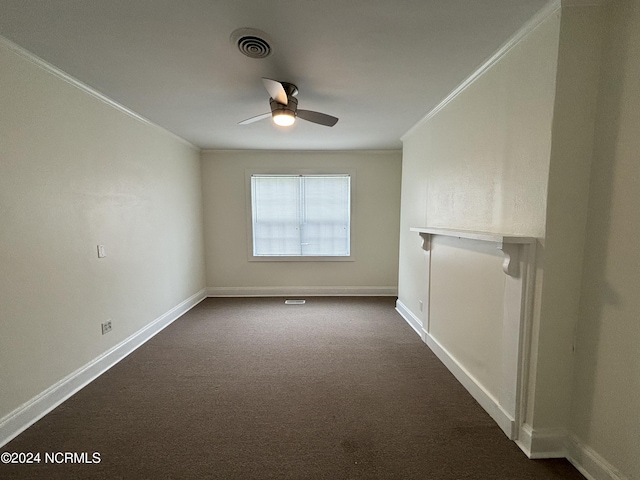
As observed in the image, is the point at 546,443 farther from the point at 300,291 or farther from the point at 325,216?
the point at 325,216

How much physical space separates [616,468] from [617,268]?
3.20ft

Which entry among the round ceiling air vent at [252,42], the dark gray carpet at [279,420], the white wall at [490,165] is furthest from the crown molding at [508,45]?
the dark gray carpet at [279,420]

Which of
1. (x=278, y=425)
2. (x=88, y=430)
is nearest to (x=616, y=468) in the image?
(x=278, y=425)

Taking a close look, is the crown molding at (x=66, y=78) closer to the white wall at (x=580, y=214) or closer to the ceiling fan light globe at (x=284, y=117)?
the ceiling fan light globe at (x=284, y=117)

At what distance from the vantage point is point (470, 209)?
214cm

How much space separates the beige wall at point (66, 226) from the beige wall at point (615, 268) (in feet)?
11.2

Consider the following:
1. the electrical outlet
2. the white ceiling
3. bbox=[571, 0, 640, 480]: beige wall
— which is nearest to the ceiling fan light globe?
the white ceiling

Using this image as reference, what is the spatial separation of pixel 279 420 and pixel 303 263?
9.88ft

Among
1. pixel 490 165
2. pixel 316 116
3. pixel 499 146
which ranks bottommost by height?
pixel 490 165

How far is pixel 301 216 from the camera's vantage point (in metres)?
4.66

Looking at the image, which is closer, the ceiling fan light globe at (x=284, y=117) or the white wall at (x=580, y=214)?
the white wall at (x=580, y=214)

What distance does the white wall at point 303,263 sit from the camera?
14.8ft

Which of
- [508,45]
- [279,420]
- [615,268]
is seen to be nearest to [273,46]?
[508,45]

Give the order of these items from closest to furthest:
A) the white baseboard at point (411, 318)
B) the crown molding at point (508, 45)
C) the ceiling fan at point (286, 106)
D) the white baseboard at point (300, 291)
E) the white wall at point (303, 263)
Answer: the crown molding at point (508, 45)
the ceiling fan at point (286, 106)
the white baseboard at point (411, 318)
the white wall at point (303, 263)
the white baseboard at point (300, 291)
